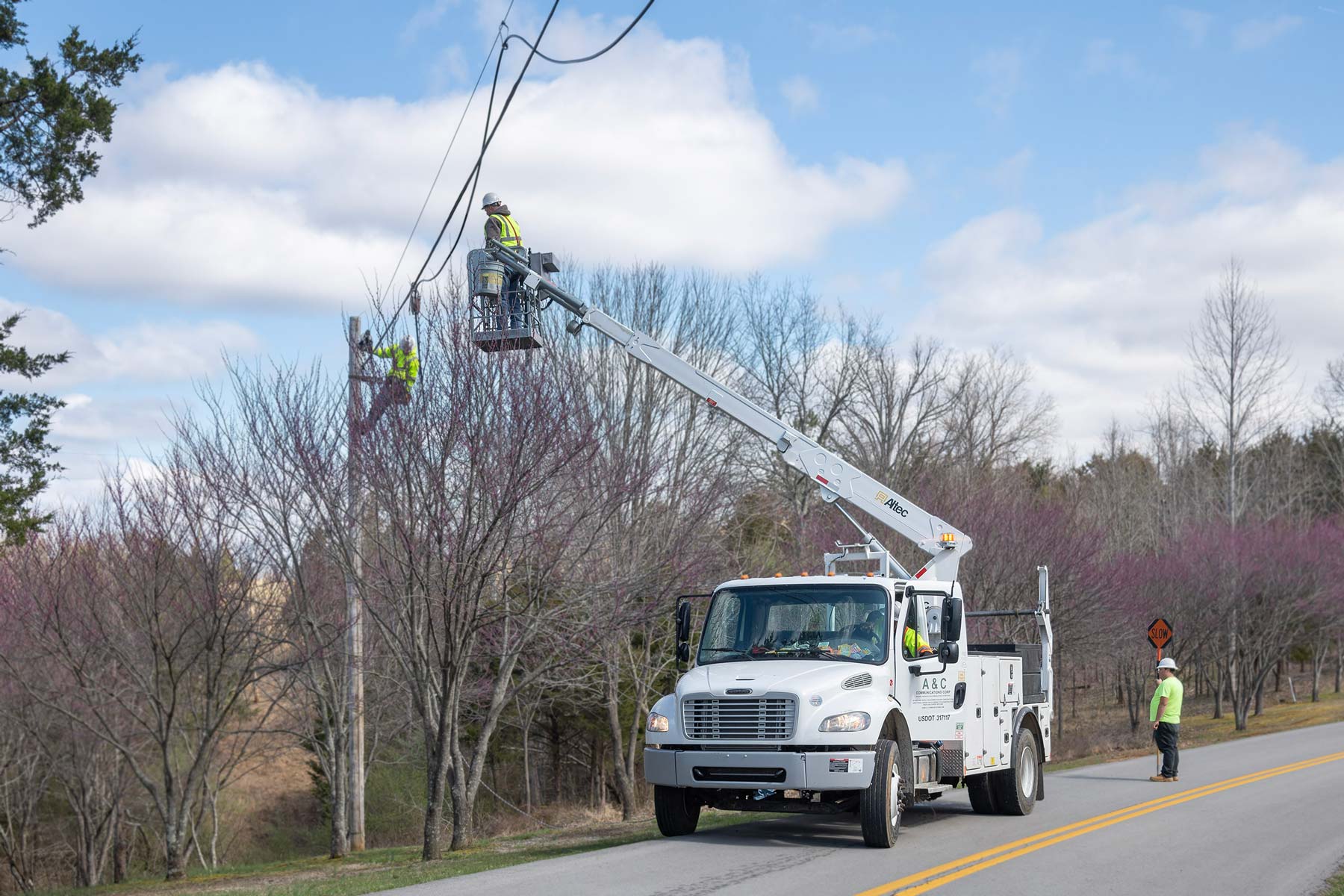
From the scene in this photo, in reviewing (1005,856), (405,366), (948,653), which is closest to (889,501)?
(948,653)

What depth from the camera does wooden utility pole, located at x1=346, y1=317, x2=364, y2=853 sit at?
14406mm

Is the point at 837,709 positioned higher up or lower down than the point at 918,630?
lower down

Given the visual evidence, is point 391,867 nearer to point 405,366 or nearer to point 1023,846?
point 405,366

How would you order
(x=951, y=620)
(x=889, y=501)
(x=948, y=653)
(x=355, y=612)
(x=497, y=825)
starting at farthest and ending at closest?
(x=497, y=825) → (x=355, y=612) → (x=889, y=501) → (x=948, y=653) → (x=951, y=620)

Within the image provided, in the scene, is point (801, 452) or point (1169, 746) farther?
point (1169, 746)

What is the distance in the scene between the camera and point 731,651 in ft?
40.4

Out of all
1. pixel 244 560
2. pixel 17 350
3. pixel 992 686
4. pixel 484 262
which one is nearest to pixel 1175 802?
pixel 992 686

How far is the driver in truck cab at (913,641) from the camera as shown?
471 inches

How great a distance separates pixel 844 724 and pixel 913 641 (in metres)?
1.48

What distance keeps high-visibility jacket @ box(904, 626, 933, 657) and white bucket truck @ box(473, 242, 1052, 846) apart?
0.02m

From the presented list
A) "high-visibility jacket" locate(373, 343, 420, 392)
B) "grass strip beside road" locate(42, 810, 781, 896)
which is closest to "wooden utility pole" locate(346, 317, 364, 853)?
"high-visibility jacket" locate(373, 343, 420, 392)

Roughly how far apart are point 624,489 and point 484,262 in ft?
11.2

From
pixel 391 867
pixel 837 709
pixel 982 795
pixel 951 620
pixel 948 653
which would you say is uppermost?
pixel 951 620

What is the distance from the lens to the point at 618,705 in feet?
94.4
